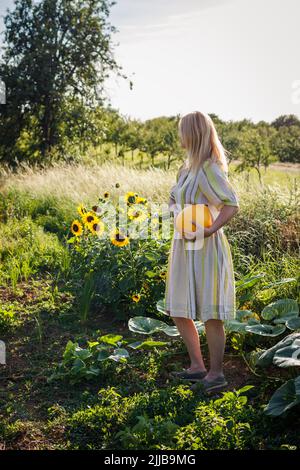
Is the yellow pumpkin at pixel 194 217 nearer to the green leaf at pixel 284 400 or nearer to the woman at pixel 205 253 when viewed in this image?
the woman at pixel 205 253

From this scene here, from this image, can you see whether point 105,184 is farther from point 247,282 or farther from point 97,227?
point 247,282

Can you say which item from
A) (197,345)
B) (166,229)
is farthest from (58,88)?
(197,345)

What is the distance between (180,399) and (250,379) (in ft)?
2.02

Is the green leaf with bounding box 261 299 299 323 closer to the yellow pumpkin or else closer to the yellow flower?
the yellow pumpkin

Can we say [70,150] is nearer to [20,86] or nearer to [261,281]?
[20,86]

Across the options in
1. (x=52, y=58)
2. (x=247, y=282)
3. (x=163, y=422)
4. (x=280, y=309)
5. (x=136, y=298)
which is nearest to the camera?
(x=163, y=422)

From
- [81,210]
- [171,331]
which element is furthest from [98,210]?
[171,331]

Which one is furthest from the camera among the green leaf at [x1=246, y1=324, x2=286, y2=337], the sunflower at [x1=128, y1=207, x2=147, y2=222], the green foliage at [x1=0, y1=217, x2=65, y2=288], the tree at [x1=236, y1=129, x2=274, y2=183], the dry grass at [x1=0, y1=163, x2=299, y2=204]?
the tree at [x1=236, y1=129, x2=274, y2=183]

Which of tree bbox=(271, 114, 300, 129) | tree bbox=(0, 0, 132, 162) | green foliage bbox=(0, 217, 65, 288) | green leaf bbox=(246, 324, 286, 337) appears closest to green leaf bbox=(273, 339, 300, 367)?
green leaf bbox=(246, 324, 286, 337)

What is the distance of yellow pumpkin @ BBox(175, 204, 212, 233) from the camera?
10.9 feet

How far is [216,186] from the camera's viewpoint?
3254 mm

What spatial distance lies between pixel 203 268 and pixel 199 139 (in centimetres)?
77

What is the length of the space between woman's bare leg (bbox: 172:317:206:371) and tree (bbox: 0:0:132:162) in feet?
43.6

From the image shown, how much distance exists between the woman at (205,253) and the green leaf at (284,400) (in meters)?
0.52
